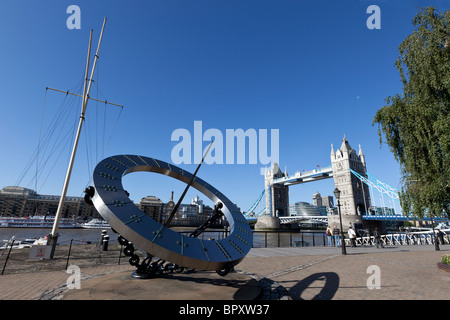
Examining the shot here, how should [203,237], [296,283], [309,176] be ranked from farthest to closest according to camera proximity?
[309,176] → [203,237] → [296,283]

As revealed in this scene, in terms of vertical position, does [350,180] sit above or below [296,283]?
above

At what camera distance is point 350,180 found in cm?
6381

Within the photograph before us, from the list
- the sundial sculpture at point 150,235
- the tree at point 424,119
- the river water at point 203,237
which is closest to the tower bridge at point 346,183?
the river water at point 203,237

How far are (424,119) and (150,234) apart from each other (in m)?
10.7

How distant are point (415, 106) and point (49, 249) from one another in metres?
15.7

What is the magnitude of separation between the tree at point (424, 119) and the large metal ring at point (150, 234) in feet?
25.7

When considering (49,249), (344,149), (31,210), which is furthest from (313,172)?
(31,210)

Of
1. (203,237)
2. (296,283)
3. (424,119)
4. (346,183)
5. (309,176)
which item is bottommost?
(296,283)

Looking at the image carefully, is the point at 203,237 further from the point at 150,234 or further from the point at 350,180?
the point at 350,180

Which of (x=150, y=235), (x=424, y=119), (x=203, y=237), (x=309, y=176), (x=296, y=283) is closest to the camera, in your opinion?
(x=150, y=235)

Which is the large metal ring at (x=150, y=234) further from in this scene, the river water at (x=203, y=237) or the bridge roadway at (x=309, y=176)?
the bridge roadway at (x=309, y=176)

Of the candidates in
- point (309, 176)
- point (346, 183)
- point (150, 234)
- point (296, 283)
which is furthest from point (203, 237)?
point (309, 176)

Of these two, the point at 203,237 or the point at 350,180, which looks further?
the point at 350,180

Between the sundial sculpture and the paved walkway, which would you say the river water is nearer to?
the paved walkway
